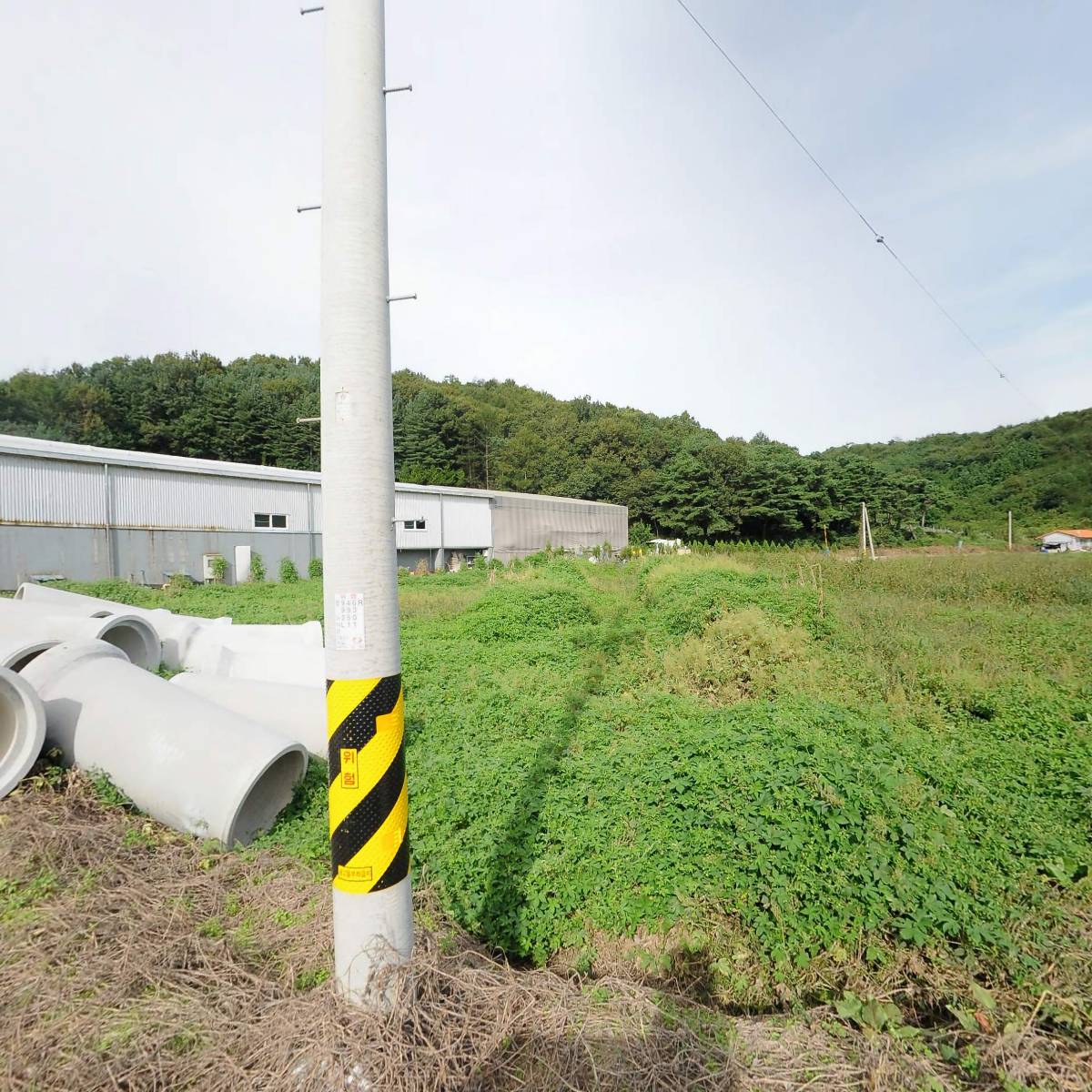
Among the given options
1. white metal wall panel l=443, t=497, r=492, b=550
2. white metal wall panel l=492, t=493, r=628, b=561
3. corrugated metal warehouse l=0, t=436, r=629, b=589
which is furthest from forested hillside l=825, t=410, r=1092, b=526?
corrugated metal warehouse l=0, t=436, r=629, b=589

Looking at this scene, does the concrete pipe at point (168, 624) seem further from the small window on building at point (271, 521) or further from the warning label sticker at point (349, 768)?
the small window on building at point (271, 521)

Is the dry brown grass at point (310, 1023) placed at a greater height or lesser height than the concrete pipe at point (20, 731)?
lesser

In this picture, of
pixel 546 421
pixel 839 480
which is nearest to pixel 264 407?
pixel 546 421

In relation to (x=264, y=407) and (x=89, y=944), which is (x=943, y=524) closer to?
(x=264, y=407)

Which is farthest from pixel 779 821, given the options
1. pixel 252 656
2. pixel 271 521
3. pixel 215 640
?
pixel 271 521

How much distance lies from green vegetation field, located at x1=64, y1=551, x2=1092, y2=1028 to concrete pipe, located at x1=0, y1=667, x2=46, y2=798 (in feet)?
5.34

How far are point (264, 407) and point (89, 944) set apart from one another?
48184 mm

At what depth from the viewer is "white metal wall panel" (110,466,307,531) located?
18.0 metres

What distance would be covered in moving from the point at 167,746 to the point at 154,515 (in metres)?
17.1

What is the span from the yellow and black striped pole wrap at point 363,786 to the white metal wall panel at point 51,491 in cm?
1809

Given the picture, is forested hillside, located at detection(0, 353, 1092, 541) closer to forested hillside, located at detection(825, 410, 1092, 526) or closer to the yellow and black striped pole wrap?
forested hillside, located at detection(825, 410, 1092, 526)

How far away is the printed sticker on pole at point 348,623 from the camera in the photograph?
2.05 meters

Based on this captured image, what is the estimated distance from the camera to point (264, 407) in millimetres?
45844

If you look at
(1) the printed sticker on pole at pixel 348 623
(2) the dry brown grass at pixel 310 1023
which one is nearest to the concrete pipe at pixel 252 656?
(2) the dry brown grass at pixel 310 1023
